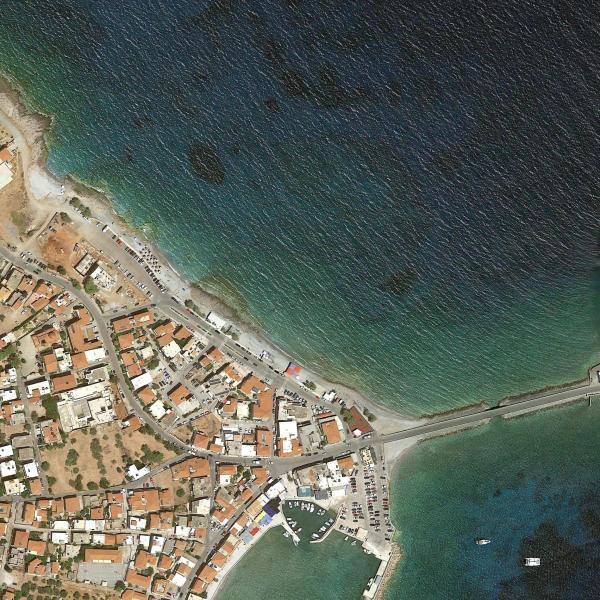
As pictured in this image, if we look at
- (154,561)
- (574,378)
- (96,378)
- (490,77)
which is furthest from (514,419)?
(96,378)

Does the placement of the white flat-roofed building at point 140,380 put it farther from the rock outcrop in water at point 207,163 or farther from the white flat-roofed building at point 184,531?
the rock outcrop in water at point 207,163

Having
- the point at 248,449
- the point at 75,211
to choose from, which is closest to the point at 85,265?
the point at 75,211

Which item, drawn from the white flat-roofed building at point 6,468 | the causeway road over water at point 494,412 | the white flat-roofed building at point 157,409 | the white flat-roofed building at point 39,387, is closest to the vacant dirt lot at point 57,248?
the white flat-roofed building at point 39,387

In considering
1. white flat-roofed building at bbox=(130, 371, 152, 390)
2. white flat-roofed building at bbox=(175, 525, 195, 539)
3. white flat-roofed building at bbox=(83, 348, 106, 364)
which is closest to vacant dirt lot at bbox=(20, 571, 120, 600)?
white flat-roofed building at bbox=(175, 525, 195, 539)

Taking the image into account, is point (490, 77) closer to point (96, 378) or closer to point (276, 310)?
point (276, 310)

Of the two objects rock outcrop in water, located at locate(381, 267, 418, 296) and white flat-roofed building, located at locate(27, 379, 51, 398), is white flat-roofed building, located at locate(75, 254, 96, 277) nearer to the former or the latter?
white flat-roofed building, located at locate(27, 379, 51, 398)

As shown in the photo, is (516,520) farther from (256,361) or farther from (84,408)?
(84,408)
